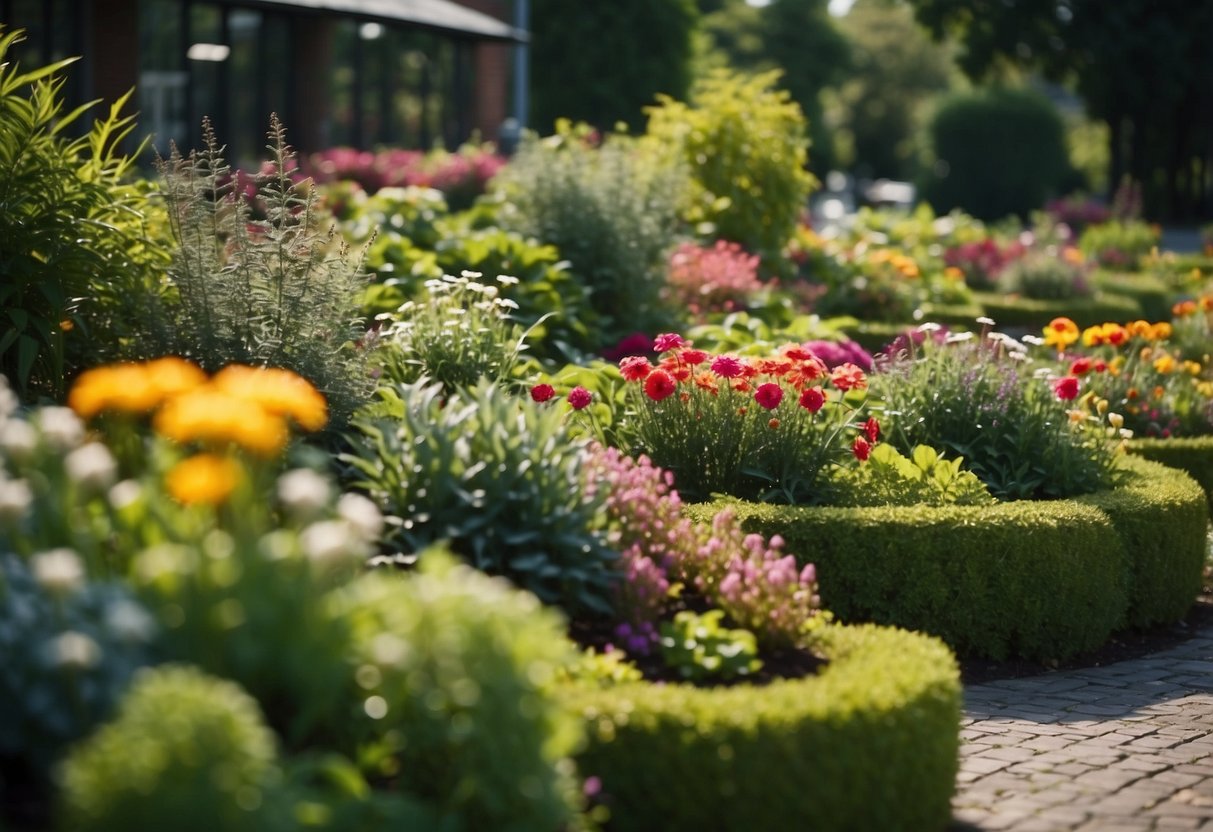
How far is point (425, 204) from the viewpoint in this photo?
11891 mm

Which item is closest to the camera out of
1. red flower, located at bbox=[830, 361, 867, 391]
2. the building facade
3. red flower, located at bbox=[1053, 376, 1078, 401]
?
red flower, located at bbox=[830, 361, 867, 391]

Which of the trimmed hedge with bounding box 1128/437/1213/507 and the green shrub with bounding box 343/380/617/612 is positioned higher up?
the green shrub with bounding box 343/380/617/612

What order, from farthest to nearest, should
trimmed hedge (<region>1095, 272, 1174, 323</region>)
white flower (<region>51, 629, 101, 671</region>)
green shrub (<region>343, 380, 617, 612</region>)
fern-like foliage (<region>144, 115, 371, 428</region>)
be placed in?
trimmed hedge (<region>1095, 272, 1174, 323</region>) → fern-like foliage (<region>144, 115, 371, 428</region>) → green shrub (<region>343, 380, 617, 612</region>) → white flower (<region>51, 629, 101, 671</region>)

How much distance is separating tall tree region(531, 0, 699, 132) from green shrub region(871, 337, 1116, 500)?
2692 centimetres

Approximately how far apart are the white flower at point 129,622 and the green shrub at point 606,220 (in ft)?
22.7

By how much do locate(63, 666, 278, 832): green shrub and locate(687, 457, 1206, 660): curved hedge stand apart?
10.5ft

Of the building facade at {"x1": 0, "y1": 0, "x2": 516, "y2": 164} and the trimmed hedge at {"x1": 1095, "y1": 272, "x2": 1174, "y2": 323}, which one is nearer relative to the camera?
A: the trimmed hedge at {"x1": 1095, "y1": 272, "x2": 1174, "y2": 323}

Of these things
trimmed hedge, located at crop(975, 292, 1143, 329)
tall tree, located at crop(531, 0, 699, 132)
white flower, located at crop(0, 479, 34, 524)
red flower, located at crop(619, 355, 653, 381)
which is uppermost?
tall tree, located at crop(531, 0, 699, 132)

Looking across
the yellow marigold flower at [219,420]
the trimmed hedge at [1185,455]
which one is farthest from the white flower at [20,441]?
the trimmed hedge at [1185,455]

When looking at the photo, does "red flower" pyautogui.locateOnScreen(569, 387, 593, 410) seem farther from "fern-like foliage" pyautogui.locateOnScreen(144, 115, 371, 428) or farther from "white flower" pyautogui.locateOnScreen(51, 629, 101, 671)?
"white flower" pyautogui.locateOnScreen(51, 629, 101, 671)

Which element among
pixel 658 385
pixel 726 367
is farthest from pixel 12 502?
pixel 726 367

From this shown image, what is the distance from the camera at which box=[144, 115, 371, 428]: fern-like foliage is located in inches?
230

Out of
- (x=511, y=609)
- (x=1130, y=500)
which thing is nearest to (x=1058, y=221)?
(x=1130, y=500)

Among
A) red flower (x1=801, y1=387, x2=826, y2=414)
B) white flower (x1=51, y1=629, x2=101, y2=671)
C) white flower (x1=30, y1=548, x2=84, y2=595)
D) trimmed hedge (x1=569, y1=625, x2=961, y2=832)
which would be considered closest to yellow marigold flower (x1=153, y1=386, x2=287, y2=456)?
white flower (x1=30, y1=548, x2=84, y2=595)
